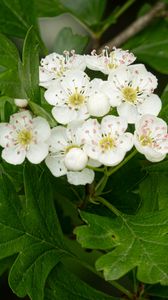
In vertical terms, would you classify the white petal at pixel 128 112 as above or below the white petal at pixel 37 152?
above

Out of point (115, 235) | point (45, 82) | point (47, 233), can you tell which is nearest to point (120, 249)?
point (115, 235)

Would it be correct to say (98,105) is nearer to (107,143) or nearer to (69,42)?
(107,143)

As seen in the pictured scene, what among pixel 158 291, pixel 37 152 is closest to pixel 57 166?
pixel 37 152

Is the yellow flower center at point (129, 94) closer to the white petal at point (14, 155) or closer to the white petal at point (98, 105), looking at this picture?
the white petal at point (98, 105)

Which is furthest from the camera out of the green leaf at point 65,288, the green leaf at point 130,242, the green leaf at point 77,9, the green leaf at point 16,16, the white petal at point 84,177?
the green leaf at point 77,9

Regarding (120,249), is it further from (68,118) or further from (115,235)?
(68,118)

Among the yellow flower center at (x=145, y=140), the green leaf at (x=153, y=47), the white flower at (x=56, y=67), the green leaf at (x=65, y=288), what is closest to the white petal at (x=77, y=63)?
the white flower at (x=56, y=67)

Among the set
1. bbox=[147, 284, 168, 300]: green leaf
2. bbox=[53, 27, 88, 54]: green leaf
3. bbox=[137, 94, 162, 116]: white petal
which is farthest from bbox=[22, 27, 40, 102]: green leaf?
bbox=[53, 27, 88, 54]: green leaf
